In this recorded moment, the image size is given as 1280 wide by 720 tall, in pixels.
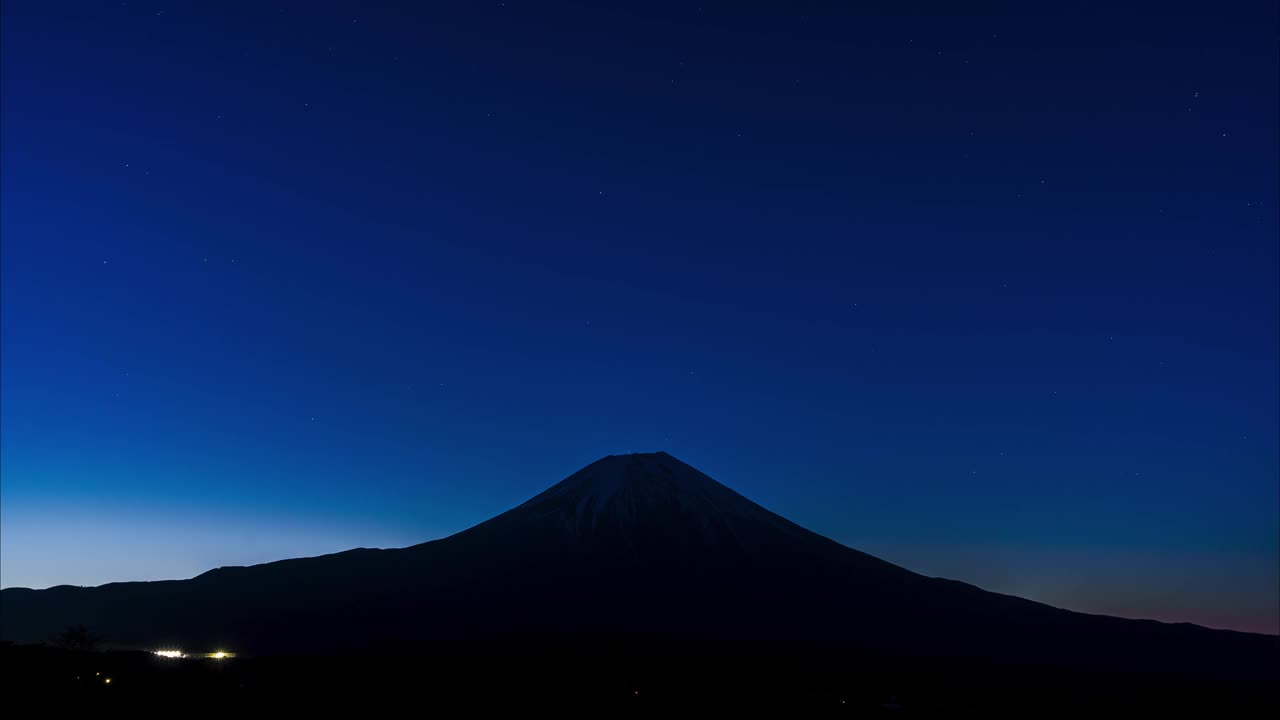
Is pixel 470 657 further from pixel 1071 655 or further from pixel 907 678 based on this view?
pixel 1071 655

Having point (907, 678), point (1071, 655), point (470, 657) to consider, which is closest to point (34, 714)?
point (470, 657)

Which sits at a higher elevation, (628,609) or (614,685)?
(628,609)

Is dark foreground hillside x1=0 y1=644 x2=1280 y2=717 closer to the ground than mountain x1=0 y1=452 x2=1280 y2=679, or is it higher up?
closer to the ground

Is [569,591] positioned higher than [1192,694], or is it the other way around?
[569,591]

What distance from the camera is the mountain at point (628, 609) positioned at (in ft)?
487

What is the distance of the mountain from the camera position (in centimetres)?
14838

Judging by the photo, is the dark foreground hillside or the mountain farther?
the mountain

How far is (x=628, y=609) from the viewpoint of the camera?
16025cm

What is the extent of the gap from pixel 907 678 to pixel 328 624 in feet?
328

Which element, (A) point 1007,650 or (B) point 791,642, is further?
(A) point 1007,650

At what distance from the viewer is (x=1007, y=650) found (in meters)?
161

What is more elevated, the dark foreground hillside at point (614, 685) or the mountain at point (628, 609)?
the mountain at point (628, 609)

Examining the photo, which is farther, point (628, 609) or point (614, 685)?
point (628, 609)

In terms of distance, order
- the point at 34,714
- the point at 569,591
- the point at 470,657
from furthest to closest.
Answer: the point at 569,591, the point at 470,657, the point at 34,714
